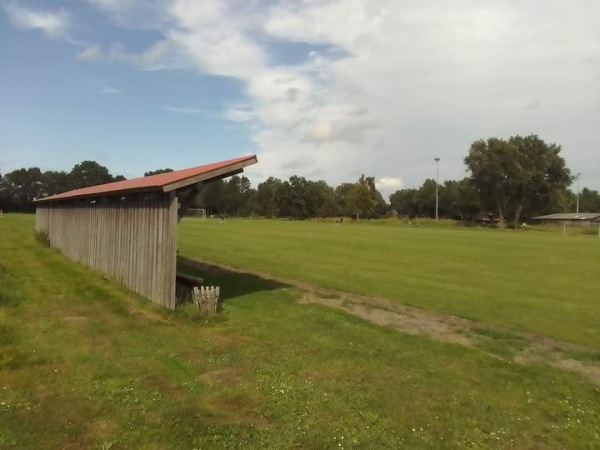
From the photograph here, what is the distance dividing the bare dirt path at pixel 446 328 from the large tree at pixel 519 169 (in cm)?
6744

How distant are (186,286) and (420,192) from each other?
A: 11506 centimetres

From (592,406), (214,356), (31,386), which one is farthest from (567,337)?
(31,386)

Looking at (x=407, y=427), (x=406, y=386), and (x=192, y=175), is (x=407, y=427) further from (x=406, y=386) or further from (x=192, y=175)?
(x=192, y=175)

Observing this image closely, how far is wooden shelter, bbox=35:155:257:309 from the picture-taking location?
9.67 meters

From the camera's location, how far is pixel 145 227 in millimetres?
10867

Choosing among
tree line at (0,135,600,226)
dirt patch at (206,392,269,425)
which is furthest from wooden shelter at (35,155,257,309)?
tree line at (0,135,600,226)

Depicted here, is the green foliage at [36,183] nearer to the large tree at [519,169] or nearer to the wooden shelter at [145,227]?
the large tree at [519,169]

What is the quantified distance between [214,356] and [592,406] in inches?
191

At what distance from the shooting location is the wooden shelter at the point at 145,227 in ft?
31.7

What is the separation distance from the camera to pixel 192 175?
967 cm

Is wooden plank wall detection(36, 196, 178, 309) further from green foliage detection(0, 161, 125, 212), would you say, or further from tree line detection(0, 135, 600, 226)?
green foliage detection(0, 161, 125, 212)

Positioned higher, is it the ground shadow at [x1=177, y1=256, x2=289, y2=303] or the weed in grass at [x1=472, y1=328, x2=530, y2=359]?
the ground shadow at [x1=177, y1=256, x2=289, y2=303]

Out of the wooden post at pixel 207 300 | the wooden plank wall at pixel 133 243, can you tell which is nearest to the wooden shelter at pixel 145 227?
the wooden plank wall at pixel 133 243

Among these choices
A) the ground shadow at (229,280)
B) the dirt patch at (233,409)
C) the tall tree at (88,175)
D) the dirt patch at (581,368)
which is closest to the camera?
the dirt patch at (233,409)
